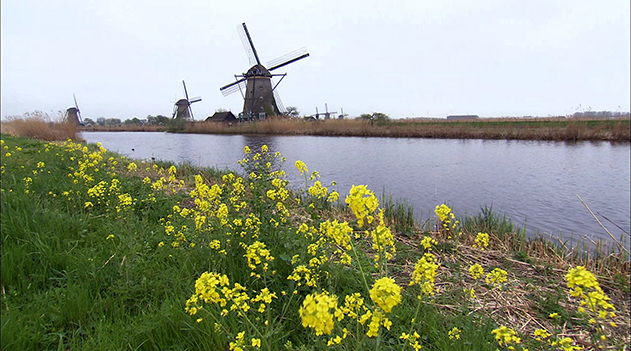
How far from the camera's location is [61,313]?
2.04m

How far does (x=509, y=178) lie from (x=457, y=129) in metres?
14.0

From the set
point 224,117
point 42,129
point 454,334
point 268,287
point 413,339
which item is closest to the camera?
point 413,339

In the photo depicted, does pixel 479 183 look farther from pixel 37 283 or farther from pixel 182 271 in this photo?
pixel 37 283

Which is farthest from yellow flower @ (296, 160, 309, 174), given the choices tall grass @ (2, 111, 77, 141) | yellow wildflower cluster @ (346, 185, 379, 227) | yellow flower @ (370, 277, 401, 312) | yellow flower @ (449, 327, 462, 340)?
tall grass @ (2, 111, 77, 141)

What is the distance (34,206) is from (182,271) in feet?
6.62

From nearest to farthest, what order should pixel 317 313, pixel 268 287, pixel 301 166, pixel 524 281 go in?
1. pixel 317 313
2. pixel 268 287
3. pixel 524 281
4. pixel 301 166

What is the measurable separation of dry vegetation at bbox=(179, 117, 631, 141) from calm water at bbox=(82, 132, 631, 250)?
Result: 2.45 metres

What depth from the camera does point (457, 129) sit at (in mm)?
22797

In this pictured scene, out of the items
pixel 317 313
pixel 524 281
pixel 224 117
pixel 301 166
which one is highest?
pixel 224 117

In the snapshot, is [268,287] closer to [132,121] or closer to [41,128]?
[41,128]

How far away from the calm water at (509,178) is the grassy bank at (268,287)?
3089mm

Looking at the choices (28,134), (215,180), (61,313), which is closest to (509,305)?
(61,313)

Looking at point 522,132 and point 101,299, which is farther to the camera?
point 522,132

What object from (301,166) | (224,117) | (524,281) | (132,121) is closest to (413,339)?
(301,166)
